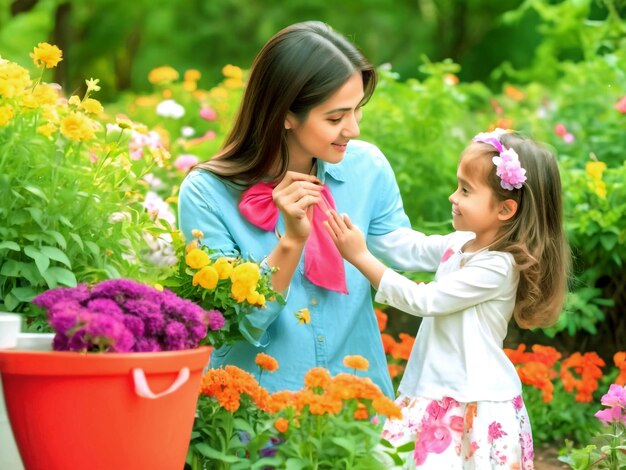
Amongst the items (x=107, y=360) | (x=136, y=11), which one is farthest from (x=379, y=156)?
(x=136, y=11)

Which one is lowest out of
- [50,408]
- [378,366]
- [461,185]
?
[378,366]

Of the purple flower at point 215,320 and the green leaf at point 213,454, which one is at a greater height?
the purple flower at point 215,320

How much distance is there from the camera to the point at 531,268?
10.2 feet

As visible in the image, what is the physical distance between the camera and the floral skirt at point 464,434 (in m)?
3.02

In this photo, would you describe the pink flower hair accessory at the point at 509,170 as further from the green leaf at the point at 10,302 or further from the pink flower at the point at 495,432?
the green leaf at the point at 10,302

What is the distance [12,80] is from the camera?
2586 mm

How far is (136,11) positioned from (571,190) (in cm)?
831

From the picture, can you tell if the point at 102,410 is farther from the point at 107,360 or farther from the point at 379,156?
the point at 379,156

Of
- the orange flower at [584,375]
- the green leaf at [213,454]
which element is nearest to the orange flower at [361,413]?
the green leaf at [213,454]

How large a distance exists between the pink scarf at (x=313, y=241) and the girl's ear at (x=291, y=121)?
18 centimetres

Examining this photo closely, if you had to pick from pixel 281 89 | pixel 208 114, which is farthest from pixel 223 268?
pixel 208 114

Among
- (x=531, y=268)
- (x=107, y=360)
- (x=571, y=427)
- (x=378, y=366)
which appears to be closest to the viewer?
(x=107, y=360)

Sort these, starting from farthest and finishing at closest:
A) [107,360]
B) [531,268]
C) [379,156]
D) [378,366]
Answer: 1. [379,156]
2. [378,366]
3. [531,268]
4. [107,360]

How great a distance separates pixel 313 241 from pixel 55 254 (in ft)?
3.05
